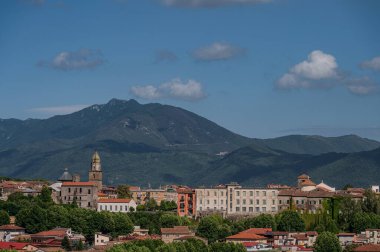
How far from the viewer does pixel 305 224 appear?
325 feet

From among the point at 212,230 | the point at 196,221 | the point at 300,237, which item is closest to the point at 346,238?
the point at 300,237

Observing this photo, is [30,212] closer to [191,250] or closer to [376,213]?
[191,250]

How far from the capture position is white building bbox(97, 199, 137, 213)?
379ft

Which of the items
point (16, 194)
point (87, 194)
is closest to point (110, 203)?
point (87, 194)

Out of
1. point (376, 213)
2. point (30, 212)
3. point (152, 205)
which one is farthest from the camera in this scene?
point (152, 205)

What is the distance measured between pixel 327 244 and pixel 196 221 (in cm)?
2786

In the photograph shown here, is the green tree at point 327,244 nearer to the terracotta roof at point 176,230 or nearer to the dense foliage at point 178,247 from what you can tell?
the dense foliage at point 178,247

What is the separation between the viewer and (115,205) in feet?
381

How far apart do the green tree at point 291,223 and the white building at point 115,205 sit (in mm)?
23977

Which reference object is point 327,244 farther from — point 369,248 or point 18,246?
point 18,246

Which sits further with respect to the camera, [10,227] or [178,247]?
[10,227]

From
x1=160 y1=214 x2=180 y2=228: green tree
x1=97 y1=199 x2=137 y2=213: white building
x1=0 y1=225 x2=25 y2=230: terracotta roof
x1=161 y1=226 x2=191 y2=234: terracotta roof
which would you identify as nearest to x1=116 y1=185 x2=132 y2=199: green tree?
x1=97 y1=199 x2=137 y2=213: white building

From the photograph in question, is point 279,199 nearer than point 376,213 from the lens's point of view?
No

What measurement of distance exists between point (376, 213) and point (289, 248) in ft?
66.2
